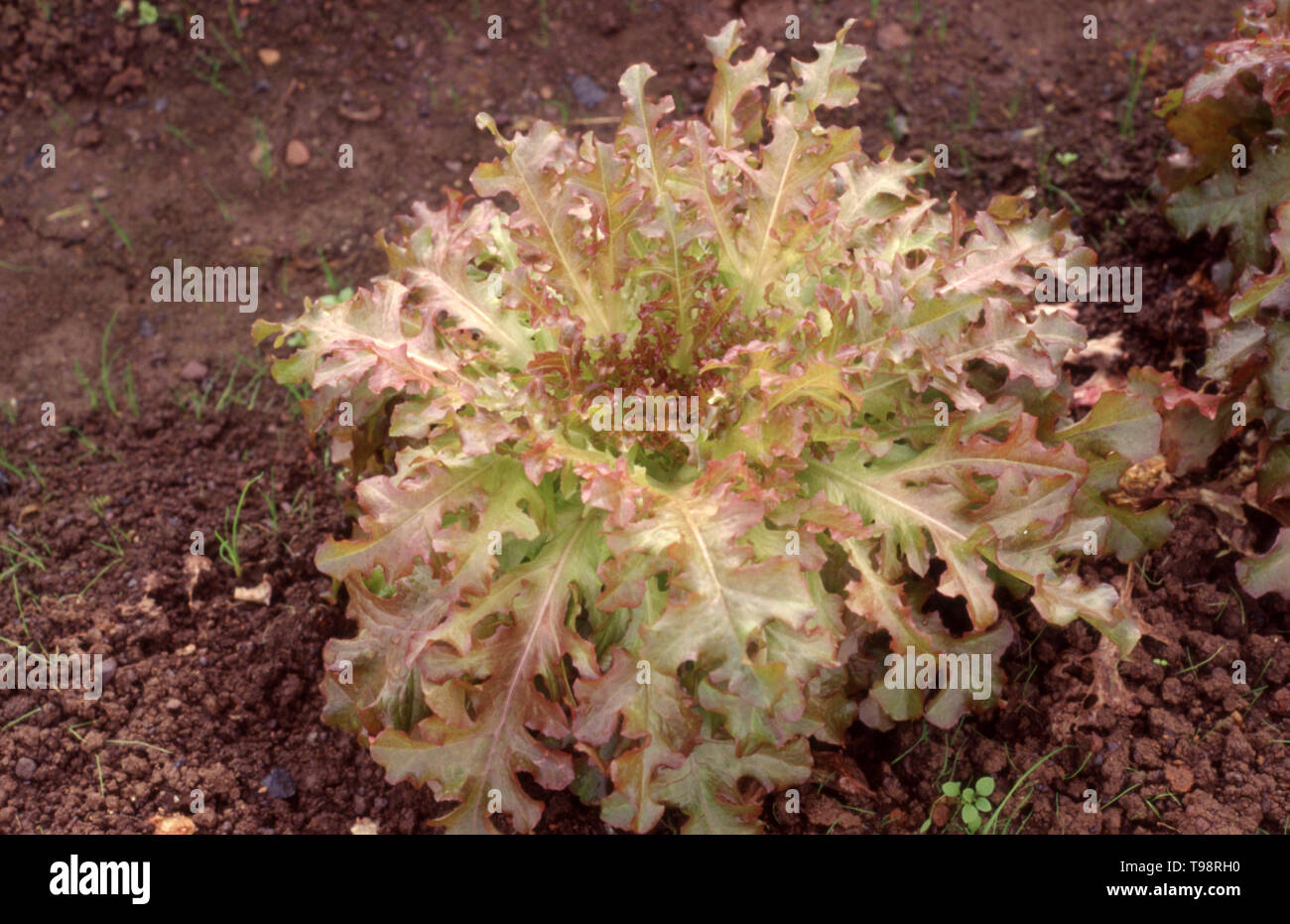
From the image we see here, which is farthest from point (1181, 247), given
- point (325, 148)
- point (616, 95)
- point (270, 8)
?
point (270, 8)

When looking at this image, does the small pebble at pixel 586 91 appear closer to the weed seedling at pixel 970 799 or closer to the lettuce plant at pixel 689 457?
the lettuce plant at pixel 689 457

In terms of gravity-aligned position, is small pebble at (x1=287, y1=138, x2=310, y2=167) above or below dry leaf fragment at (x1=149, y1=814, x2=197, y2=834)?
above

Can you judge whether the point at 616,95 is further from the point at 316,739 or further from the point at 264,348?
the point at 316,739

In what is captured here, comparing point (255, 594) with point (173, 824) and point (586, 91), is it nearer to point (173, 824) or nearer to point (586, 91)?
point (173, 824)

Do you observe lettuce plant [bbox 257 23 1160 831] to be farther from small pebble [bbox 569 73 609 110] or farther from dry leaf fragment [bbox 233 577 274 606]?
small pebble [bbox 569 73 609 110]

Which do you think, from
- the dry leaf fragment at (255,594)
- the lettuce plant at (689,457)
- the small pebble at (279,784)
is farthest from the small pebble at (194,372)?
the small pebble at (279,784)

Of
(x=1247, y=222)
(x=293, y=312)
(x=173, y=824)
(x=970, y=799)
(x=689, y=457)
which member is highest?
(x=1247, y=222)

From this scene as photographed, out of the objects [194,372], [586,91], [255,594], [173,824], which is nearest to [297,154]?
[194,372]

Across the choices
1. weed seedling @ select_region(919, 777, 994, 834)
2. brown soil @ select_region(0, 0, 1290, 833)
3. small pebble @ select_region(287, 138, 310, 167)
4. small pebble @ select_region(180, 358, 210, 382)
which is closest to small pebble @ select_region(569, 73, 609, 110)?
brown soil @ select_region(0, 0, 1290, 833)
